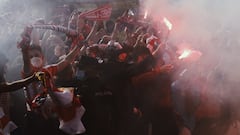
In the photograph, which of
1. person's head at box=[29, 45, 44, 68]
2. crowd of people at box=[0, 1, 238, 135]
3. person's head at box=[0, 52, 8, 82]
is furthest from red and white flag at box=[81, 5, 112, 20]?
person's head at box=[0, 52, 8, 82]

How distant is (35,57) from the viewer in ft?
17.2

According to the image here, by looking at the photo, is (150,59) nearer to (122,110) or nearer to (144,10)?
(122,110)

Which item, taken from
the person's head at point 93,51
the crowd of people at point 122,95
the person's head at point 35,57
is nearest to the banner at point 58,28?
the crowd of people at point 122,95

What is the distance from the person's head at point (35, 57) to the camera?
5219 millimetres

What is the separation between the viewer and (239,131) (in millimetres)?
5766

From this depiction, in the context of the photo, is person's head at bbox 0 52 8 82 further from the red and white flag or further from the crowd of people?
the red and white flag

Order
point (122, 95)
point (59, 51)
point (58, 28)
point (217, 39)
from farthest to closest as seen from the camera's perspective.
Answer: point (59, 51) < point (122, 95) < point (217, 39) < point (58, 28)

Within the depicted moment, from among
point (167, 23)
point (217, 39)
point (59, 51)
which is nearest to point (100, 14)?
point (59, 51)

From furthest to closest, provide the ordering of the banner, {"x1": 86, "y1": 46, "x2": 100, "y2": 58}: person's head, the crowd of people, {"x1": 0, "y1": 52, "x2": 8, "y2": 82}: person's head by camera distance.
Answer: {"x1": 86, "y1": 46, "x2": 100, "y2": 58}: person's head
the banner
the crowd of people
{"x1": 0, "y1": 52, "x2": 8, "y2": 82}: person's head

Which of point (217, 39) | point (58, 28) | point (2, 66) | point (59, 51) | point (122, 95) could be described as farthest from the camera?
point (59, 51)

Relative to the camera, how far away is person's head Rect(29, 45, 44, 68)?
522 centimetres

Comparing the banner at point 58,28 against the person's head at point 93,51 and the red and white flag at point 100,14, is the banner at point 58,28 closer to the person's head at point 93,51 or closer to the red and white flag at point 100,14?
the person's head at point 93,51

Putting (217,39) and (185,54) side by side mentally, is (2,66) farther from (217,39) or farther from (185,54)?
(217,39)

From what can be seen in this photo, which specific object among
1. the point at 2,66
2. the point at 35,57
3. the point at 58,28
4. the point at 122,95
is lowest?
the point at 122,95
